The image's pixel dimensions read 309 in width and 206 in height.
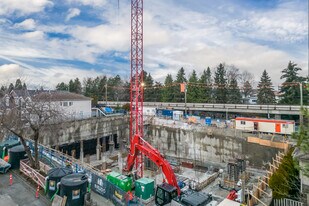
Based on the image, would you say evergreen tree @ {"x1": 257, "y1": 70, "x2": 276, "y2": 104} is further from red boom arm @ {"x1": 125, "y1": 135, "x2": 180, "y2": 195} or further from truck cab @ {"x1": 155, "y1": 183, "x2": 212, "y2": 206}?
truck cab @ {"x1": 155, "y1": 183, "x2": 212, "y2": 206}

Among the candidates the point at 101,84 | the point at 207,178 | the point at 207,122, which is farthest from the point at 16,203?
the point at 101,84

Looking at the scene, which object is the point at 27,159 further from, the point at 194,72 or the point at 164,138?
the point at 194,72

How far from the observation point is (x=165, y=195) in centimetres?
1561

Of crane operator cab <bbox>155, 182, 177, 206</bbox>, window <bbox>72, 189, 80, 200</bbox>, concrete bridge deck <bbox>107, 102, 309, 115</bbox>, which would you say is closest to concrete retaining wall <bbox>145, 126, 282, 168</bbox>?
concrete bridge deck <bbox>107, 102, 309, 115</bbox>

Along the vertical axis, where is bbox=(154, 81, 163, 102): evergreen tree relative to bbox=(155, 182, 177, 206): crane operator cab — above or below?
above

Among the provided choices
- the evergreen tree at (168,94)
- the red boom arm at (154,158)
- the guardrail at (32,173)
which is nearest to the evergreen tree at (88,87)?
the evergreen tree at (168,94)

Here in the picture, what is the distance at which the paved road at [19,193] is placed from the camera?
12.4m

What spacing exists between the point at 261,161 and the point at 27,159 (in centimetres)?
2706

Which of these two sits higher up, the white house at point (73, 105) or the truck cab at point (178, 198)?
the white house at point (73, 105)

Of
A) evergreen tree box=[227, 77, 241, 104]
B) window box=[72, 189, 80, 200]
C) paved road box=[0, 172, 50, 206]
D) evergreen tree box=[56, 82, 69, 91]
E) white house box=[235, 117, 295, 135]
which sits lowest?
paved road box=[0, 172, 50, 206]

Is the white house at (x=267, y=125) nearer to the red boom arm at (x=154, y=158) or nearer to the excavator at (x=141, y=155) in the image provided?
the excavator at (x=141, y=155)

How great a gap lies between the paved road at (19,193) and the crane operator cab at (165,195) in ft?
24.2

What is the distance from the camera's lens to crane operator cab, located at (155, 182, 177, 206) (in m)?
15.5

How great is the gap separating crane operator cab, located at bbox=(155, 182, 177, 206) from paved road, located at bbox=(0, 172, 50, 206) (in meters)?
7.39
